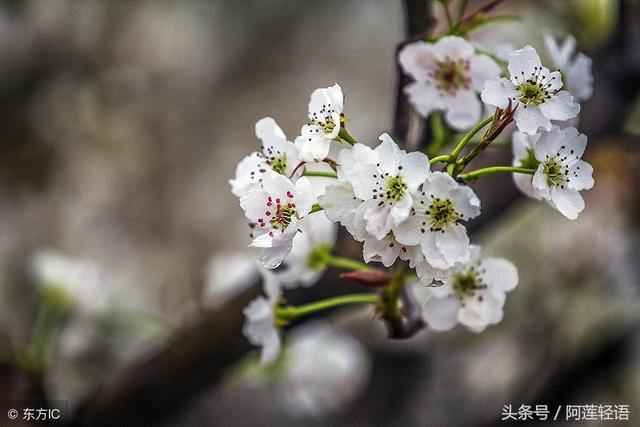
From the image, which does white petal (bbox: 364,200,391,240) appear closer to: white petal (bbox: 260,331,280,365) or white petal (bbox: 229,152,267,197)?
white petal (bbox: 229,152,267,197)

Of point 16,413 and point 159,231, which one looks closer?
point 16,413

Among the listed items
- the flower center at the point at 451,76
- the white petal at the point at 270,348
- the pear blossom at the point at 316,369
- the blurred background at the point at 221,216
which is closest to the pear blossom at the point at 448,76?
the flower center at the point at 451,76

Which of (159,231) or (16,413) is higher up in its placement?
(159,231)

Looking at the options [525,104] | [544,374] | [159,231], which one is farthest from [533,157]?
[159,231]

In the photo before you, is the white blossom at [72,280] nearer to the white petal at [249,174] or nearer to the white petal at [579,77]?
the white petal at [249,174]

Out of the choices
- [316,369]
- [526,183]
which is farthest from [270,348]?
[316,369]

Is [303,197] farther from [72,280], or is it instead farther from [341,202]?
[72,280]

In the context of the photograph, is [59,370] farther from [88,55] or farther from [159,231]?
[88,55]
